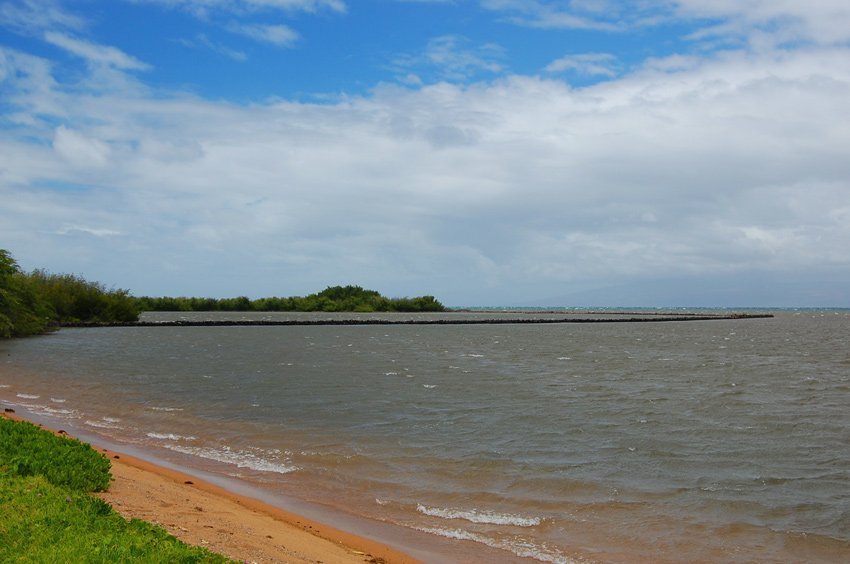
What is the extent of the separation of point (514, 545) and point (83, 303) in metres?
95.6

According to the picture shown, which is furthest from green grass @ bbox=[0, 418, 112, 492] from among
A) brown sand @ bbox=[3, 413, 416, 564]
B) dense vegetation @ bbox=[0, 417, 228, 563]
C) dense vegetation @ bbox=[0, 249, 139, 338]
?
dense vegetation @ bbox=[0, 249, 139, 338]

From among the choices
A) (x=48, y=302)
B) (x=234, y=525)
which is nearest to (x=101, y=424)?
(x=234, y=525)

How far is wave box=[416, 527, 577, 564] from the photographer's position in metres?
9.48

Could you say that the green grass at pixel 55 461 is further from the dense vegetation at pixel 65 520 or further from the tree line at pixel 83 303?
the tree line at pixel 83 303

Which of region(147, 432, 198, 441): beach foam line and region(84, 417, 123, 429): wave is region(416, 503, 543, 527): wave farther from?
region(84, 417, 123, 429): wave

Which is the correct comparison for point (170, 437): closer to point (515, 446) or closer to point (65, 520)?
point (515, 446)

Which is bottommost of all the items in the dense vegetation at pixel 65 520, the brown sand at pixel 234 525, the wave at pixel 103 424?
the wave at pixel 103 424

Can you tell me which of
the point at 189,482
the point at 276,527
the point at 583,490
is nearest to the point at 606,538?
the point at 583,490

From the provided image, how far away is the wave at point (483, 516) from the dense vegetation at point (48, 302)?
178ft

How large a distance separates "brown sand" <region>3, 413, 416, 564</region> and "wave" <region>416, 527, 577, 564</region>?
4.06 feet

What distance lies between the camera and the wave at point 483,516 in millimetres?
11031

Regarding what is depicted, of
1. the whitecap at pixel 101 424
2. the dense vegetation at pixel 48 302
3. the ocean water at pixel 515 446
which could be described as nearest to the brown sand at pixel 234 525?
the ocean water at pixel 515 446

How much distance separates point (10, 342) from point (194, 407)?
40.9 metres

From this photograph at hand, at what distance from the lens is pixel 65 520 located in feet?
24.2
